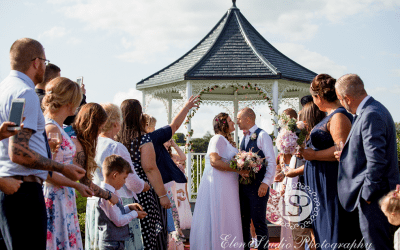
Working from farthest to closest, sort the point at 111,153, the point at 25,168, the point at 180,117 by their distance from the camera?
the point at 180,117 → the point at 111,153 → the point at 25,168

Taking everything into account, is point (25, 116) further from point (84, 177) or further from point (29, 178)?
point (84, 177)

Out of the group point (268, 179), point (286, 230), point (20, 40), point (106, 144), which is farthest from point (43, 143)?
point (286, 230)

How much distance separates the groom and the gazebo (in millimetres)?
5903

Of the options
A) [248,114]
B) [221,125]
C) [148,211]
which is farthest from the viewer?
[221,125]

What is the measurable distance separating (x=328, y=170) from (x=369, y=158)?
84 centimetres

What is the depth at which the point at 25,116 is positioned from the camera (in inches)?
98.3

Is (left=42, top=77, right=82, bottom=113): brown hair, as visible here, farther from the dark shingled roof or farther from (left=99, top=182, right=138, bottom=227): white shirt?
the dark shingled roof

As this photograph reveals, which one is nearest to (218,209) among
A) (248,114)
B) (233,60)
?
(248,114)

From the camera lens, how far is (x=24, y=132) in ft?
8.16

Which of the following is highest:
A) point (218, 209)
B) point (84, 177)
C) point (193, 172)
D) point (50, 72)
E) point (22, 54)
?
point (50, 72)

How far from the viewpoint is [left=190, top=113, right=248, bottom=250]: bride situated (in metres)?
5.98

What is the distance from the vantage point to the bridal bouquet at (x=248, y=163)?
5707 millimetres

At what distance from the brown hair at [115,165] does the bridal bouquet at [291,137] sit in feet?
5.63

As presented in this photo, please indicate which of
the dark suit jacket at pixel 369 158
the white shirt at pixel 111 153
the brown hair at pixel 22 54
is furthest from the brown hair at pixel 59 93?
the dark suit jacket at pixel 369 158
